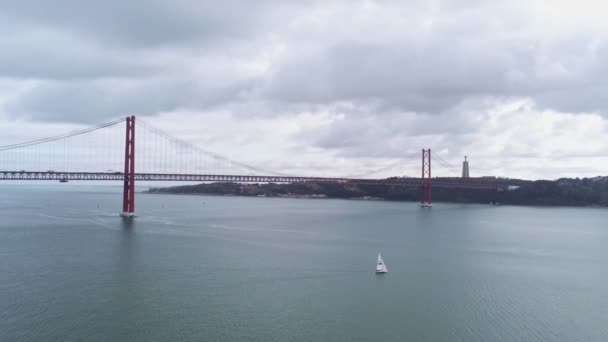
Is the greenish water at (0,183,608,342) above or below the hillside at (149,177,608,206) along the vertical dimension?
below

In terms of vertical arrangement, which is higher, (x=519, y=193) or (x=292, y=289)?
(x=519, y=193)

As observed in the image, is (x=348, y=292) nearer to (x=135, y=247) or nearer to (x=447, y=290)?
(x=447, y=290)

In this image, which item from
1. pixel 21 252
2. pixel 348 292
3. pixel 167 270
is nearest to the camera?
pixel 348 292

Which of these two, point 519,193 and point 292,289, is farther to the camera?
point 519,193

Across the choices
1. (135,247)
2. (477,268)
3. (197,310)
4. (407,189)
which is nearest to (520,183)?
(407,189)

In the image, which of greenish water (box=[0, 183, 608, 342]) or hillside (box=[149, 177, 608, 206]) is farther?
A: hillside (box=[149, 177, 608, 206])

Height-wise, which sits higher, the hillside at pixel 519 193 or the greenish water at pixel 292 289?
the hillside at pixel 519 193

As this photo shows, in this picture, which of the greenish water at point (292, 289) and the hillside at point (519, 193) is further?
the hillside at point (519, 193)

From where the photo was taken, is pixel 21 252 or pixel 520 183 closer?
pixel 21 252
